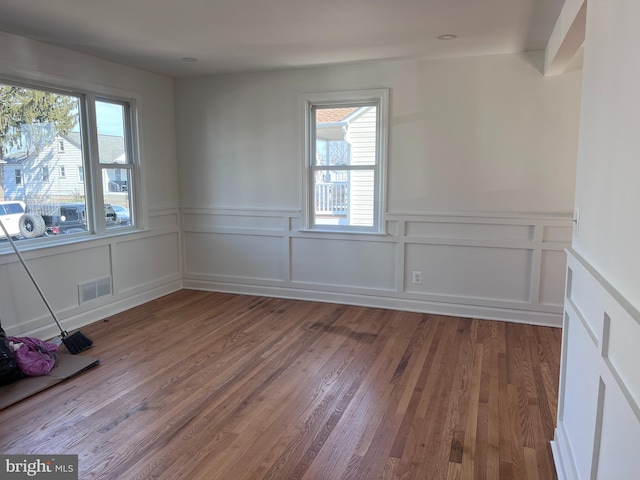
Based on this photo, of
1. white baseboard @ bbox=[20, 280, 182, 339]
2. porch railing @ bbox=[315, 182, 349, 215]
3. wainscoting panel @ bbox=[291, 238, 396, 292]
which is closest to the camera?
white baseboard @ bbox=[20, 280, 182, 339]

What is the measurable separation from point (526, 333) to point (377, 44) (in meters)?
2.76

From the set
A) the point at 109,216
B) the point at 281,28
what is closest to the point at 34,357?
the point at 109,216

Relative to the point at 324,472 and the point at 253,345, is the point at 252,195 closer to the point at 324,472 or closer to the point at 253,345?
the point at 253,345

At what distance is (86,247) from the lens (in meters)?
4.11

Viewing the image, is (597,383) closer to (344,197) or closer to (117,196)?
(344,197)

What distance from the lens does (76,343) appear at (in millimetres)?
3449

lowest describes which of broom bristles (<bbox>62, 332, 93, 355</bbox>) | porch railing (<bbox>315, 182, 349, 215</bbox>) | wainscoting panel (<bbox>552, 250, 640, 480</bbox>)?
broom bristles (<bbox>62, 332, 93, 355</bbox>)

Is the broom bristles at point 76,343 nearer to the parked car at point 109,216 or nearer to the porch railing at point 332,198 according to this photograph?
the parked car at point 109,216

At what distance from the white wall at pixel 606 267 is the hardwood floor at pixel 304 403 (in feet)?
1.87

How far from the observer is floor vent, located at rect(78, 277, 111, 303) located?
410cm

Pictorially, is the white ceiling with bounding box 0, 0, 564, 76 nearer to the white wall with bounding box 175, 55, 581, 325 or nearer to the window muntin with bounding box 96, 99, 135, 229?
the white wall with bounding box 175, 55, 581, 325

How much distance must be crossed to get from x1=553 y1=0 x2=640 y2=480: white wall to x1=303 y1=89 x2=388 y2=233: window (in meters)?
2.67

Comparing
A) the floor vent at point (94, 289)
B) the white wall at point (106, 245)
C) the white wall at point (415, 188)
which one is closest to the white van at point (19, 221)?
the white wall at point (106, 245)

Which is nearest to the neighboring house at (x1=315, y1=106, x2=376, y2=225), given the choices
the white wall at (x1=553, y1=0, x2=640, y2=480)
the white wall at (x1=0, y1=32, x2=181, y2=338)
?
the white wall at (x1=0, y1=32, x2=181, y2=338)
